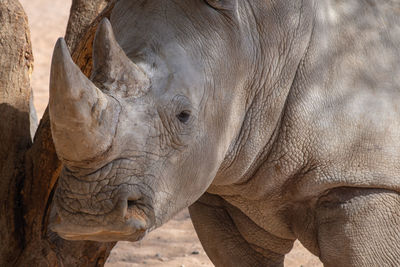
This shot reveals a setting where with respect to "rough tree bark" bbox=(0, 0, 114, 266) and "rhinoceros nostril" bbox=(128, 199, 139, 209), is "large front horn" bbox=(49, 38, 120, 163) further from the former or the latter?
"rough tree bark" bbox=(0, 0, 114, 266)

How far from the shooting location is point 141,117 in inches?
99.2

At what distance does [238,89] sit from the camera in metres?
2.95

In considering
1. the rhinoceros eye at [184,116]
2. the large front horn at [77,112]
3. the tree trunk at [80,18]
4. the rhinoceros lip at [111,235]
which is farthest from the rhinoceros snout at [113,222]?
the tree trunk at [80,18]

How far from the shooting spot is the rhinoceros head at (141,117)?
2.38m

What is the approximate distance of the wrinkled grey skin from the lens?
248 cm

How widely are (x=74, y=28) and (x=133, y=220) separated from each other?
179 cm

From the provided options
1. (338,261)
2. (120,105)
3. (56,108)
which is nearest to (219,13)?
(120,105)

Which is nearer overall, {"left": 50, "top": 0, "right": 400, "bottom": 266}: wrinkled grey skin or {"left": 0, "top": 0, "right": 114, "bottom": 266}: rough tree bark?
{"left": 50, "top": 0, "right": 400, "bottom": 266}: wrinkled grey skin

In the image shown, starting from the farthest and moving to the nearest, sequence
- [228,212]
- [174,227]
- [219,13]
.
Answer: [174,227] → [228,212] → [219,13]

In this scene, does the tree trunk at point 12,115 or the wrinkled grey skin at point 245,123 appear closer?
the wrinkled grey skin at point 245,123

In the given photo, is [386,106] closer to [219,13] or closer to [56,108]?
[219,13]

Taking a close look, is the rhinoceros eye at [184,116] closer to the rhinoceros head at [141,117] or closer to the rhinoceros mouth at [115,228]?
the rhinoceros head at [141,117]

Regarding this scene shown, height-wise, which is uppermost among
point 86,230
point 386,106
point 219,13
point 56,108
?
point 219,13

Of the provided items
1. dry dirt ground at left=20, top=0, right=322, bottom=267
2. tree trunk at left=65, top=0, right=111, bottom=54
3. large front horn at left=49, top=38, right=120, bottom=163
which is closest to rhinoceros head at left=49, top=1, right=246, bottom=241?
large front horn at left=49, top=38, right=120, bottom=163
